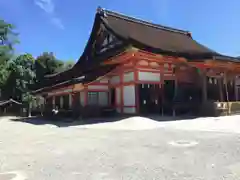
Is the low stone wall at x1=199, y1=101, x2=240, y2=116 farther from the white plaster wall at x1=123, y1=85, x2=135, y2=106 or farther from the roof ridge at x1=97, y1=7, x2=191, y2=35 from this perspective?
the roof ridge at x1=97, y1=7, x2=191, y2=35

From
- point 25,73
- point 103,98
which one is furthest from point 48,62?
point 103,98

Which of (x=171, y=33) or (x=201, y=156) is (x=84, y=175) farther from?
(x=171, y=33)

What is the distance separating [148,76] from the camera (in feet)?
49.2

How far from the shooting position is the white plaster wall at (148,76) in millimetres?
14641

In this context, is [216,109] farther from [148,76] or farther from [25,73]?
[25,73]

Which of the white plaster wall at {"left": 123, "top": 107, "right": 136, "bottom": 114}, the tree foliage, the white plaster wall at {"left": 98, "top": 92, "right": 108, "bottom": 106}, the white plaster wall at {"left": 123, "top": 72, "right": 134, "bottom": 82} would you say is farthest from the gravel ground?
the tree foliage

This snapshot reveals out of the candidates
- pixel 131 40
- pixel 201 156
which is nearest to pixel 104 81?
pixel 131 40

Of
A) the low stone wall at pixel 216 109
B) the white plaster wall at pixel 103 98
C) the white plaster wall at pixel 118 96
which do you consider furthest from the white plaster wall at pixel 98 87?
the low stone wall at pixel 216 109

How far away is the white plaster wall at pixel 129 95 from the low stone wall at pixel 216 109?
13.9 feet

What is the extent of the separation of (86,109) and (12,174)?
10951 mm

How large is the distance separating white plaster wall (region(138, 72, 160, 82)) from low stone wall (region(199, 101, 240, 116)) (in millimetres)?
3301

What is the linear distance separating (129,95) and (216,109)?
17.0 ft

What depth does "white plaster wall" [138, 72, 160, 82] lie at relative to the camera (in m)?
14.6

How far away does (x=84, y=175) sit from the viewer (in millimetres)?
4066
